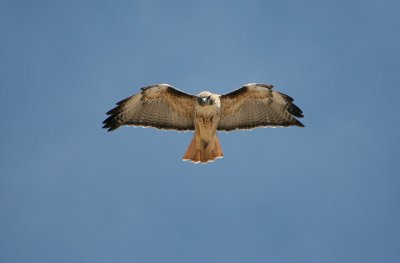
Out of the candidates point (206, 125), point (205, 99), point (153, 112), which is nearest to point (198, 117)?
point (206, 125)

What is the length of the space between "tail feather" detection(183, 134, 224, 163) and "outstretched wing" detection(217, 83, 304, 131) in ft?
2.80

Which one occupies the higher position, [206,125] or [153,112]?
[153,112]

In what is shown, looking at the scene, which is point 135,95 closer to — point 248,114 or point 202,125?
point 202,125

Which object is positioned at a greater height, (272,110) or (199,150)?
(272,110)

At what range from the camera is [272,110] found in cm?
1210

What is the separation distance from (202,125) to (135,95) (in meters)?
1.65

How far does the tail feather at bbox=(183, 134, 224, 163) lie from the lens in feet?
36.9

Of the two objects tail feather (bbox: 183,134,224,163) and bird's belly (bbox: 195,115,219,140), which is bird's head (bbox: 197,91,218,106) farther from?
tail feather (bbox: 183,134,224,163)

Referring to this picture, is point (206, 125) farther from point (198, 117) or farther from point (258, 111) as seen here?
point (258, 111)

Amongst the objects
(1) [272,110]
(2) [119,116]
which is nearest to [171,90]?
(2) [119,116]

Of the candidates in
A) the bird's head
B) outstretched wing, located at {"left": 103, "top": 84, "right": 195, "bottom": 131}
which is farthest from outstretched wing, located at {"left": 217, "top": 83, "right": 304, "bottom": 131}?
outstretched wing, located at {"left": 103, "top": 84, "right": 195, "bottom": 131}

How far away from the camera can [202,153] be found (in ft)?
37.1

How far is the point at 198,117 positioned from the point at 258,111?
151 cm

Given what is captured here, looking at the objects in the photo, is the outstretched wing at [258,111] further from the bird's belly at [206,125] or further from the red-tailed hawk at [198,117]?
the bird's belly at [206,125]
